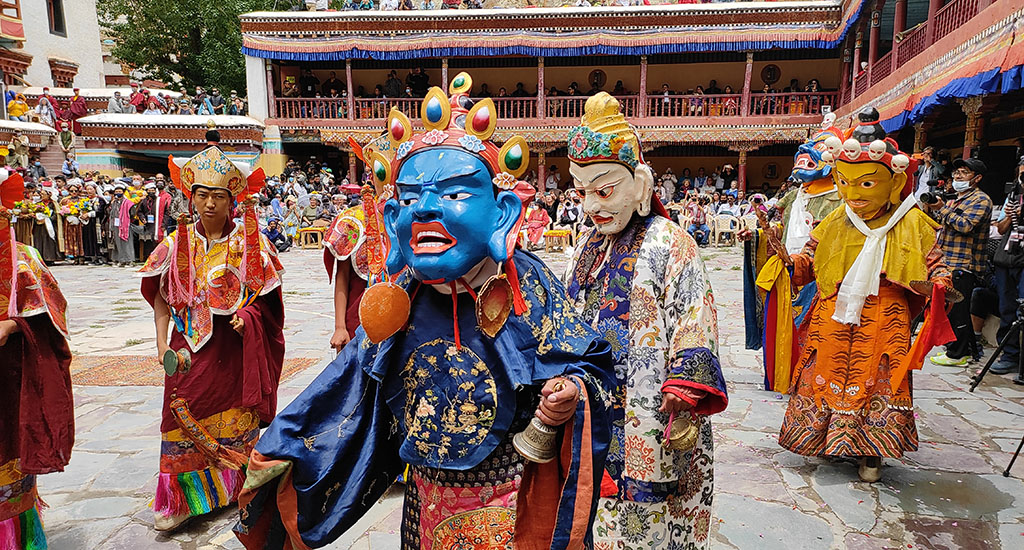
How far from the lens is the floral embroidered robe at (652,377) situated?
2543mm

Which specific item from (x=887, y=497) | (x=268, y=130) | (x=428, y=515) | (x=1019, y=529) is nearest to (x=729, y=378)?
(x=887, y=497)

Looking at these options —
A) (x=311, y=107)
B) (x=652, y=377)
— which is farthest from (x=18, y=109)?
(x=652, y=377)

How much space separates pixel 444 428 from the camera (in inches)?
71.6

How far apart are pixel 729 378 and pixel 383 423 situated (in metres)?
5.24

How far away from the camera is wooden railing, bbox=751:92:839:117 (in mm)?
22078

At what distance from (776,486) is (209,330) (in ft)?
11.6

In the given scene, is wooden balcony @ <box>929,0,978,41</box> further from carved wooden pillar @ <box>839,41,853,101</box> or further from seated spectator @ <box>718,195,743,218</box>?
carved wooden pillar @ <box>839,41,853,101</box>

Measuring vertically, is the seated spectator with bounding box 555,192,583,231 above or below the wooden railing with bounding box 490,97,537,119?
below

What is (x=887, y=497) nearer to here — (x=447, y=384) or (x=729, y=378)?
(x=729, y=378)

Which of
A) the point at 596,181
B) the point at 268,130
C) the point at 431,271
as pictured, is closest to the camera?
the point at 431,271

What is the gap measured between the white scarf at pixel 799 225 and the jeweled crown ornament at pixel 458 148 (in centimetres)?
397

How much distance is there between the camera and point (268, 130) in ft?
78.8

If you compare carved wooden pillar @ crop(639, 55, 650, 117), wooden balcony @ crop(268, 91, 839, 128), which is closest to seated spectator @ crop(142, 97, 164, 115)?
wooden balcony @ crop(268, 91, 839, 128)

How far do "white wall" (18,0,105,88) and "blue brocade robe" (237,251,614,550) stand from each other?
33769 mm
